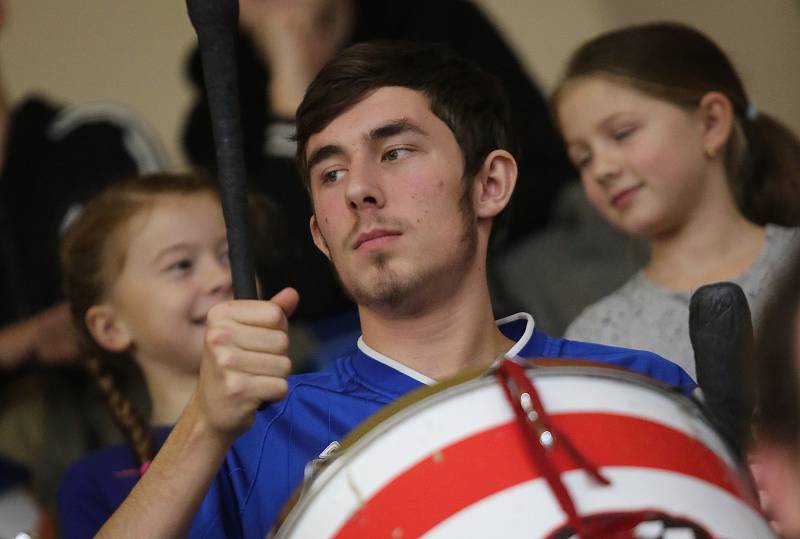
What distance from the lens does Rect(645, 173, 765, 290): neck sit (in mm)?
1901

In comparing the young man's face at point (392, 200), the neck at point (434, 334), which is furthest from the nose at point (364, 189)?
the neck at point (434, 334)

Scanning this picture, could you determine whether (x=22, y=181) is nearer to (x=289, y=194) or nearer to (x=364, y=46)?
(x=289, y=194)

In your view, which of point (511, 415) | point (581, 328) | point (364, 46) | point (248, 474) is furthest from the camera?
point (581, 328)

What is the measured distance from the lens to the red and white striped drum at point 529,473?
99 centimetres

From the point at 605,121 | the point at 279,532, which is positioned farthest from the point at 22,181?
the point at 279,532

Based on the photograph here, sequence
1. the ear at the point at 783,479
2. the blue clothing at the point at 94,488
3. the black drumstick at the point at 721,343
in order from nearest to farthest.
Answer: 1. the ear at the point at 783,479
2. the black drumstick at the point at 721,343
3. the blue clothing at the point at 94,488

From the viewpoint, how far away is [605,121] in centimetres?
198

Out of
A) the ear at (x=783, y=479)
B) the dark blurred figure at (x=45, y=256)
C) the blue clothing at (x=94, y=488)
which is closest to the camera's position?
the ear at (x=783, y=479)

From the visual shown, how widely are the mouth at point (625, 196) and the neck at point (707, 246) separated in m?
0.07

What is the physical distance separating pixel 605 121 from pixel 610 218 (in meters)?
0.14

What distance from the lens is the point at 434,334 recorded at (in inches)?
58.3

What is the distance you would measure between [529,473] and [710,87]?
1.16 meters

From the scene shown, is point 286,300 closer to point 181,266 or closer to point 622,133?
point 181,266

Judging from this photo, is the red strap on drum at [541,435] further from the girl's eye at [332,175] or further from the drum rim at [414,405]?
the girl's eye at [332,175]
